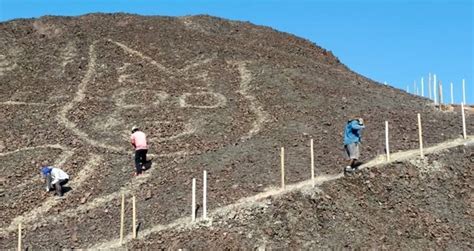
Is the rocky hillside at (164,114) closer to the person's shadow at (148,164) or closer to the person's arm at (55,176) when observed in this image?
the person's shadow at (148,164)

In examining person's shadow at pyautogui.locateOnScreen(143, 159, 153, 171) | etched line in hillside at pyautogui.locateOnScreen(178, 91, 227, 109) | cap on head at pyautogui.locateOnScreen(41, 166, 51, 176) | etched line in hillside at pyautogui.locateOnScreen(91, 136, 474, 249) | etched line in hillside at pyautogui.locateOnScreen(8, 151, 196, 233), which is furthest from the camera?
etched line in hillside at pyautogui.locateOnScreen(178, 91, 227, 109)

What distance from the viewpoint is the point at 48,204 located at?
25094 mm

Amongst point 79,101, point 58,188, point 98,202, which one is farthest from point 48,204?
point 79,101

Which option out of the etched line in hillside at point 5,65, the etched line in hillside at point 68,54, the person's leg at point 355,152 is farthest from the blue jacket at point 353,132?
the etched line in hillside at point 5,65

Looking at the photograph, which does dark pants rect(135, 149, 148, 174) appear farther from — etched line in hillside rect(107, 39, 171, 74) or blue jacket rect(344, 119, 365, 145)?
etched line in hillside rect(107, 39, 171, 74)

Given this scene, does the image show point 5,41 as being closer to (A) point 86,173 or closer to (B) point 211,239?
(A) point 86,173

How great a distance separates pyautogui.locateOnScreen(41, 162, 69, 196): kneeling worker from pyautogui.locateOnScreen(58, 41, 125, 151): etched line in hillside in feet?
11.3

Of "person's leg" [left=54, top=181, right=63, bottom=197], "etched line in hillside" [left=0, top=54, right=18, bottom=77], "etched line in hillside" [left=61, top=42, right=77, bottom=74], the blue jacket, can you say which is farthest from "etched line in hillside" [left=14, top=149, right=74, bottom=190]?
the blue jacket

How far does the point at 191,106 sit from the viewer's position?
32469 millimetres

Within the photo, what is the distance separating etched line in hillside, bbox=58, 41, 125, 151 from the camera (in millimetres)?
29755

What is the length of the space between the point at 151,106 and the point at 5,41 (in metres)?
12.7

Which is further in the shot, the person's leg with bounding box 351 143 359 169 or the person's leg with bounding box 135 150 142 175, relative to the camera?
the person's leg with bounding box 135 150 142 175

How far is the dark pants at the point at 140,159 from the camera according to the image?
26027mm

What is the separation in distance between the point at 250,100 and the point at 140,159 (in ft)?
26.5
